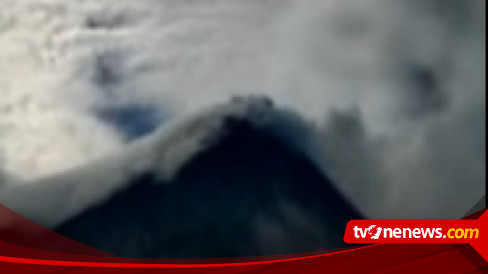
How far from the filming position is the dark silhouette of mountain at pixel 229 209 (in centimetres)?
224

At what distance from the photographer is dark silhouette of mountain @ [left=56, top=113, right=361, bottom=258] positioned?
2.24 m

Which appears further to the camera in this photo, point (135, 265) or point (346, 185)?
point (346, 185)

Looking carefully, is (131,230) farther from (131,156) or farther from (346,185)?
(346,185)

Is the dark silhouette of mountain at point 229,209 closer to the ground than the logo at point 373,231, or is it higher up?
higher up

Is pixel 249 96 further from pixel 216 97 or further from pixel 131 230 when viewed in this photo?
pixel 131 230

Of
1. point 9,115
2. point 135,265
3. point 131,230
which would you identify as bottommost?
point 135,265

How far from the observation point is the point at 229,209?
91.6 inches

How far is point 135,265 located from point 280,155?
1129mm

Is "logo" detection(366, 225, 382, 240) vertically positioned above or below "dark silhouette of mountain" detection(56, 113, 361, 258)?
below

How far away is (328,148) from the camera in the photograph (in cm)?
244

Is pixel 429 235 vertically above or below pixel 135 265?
below

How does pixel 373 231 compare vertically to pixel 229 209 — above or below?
below

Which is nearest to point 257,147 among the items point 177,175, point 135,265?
point 177,175

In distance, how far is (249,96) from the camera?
2445mm
